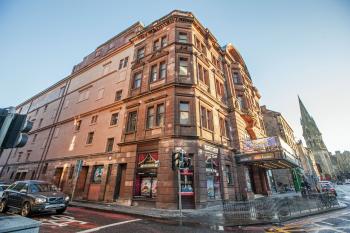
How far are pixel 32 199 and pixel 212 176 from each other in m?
12.0

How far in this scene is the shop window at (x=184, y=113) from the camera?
15434mm

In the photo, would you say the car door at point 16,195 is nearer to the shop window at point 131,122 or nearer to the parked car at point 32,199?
the parked car at point 32,199

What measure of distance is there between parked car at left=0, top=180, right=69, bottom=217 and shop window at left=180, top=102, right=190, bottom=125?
383 inches

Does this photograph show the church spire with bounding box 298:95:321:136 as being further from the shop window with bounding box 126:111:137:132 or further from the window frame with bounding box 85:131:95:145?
the window frame with bounding box 85:131:95:145

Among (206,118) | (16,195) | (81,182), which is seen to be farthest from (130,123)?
(16,195)

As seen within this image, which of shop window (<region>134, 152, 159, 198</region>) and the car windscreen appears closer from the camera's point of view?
the car windscreen

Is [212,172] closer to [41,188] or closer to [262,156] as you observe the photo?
[262,156]

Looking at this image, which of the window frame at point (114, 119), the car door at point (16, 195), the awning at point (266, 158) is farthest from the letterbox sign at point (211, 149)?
the car door at point (16, 195)

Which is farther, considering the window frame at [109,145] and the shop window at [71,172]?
the shop window at [71,172]

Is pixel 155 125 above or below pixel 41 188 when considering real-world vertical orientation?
above

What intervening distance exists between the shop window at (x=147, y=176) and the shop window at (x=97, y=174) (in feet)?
19.4

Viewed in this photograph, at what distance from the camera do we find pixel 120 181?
1669 centimetres

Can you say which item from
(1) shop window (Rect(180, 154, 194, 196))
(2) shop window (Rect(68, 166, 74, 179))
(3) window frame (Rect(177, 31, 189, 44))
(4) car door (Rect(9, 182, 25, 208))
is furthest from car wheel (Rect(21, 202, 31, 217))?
(3) window frame (Rect(177, 31, 189, 44))

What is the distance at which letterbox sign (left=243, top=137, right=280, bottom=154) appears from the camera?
16.6m
